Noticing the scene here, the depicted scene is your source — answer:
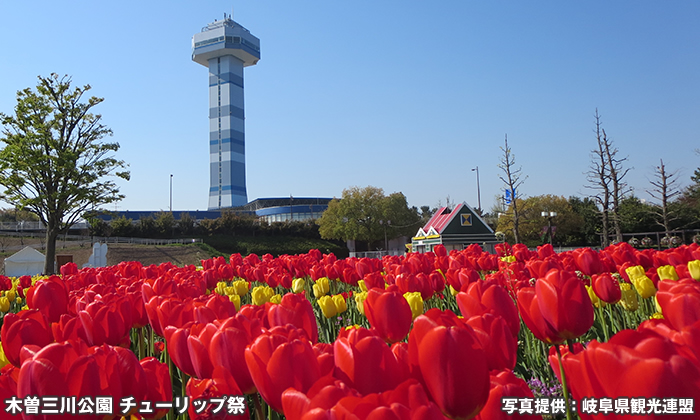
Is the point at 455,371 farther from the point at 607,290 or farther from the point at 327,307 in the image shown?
the point at 327,307

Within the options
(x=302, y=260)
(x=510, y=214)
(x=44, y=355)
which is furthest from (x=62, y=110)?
(x=510, y=214)

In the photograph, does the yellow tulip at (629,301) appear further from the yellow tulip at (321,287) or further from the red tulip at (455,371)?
the red tulip at (455,371)

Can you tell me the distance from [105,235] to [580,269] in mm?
53768

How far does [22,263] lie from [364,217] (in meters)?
39.2

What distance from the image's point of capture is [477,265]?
168 inches

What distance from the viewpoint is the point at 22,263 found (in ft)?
46.8

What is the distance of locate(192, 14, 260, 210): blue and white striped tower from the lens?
95.6 m

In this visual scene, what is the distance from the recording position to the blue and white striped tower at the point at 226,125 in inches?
3765

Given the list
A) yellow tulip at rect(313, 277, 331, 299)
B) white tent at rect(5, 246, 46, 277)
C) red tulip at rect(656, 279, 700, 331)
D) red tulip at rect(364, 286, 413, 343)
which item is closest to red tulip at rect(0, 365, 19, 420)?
red tulip at rect(364, 286, 413, 343)

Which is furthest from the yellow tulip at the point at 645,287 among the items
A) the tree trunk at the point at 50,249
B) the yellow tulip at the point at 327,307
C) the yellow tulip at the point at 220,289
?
the tree trunk at the point at 50,249

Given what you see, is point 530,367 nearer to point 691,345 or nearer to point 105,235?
point 691,345

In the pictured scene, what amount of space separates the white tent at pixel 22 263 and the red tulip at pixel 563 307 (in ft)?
50.5

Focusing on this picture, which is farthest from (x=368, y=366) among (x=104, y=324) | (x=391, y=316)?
(x=104, y=324)

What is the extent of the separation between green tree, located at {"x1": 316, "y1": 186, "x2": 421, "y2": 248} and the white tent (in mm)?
36899
